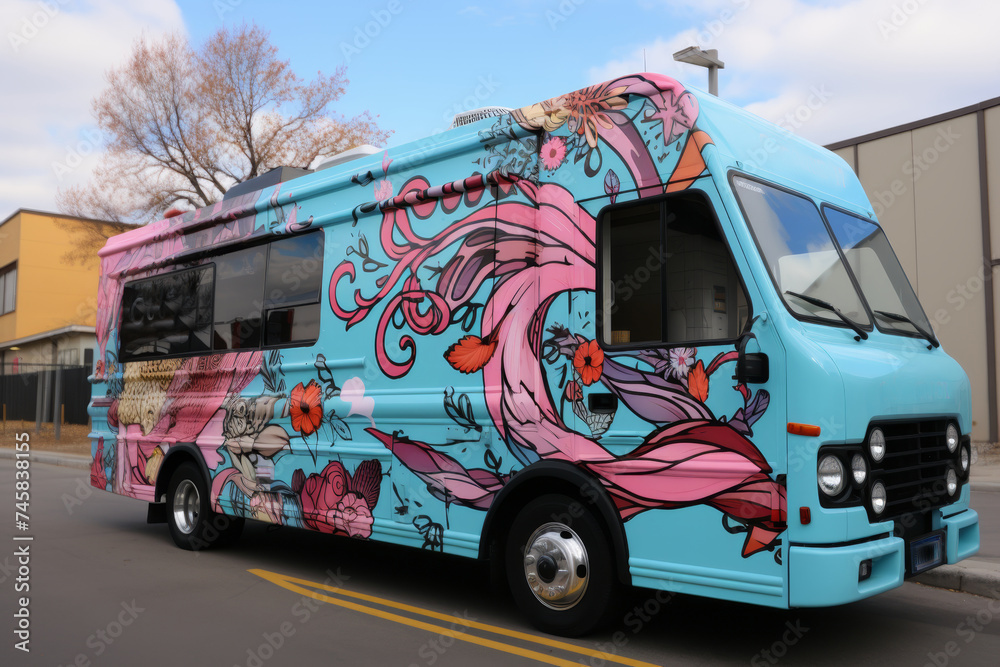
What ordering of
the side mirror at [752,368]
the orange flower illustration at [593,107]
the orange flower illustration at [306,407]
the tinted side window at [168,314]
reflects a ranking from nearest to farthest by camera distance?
the side mirror at [752,368], the orange flower illustration at [593,107], the orange flower illustration at [306,407], the tinted side window at [168,314]

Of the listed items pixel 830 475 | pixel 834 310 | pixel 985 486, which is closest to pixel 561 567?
pixel 830 475

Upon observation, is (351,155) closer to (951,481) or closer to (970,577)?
(951,481)

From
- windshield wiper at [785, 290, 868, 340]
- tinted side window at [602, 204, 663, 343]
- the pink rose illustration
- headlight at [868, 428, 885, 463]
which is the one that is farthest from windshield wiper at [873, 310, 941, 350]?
the pink rose illustration

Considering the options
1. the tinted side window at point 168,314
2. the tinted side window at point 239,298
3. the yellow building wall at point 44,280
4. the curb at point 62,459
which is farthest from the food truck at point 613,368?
the yellow building wall at point 44,280

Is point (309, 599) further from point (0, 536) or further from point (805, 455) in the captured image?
point (0, 536)

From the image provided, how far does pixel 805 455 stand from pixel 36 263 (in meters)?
43.7

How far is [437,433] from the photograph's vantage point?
5.92 m

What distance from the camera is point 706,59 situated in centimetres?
1260

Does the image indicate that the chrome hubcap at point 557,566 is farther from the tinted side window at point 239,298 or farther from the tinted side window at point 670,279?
the tinted side window at point 239,298

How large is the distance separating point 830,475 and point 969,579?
3015mm

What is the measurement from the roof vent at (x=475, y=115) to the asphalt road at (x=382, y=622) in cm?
350

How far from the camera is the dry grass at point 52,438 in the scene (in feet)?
78.4

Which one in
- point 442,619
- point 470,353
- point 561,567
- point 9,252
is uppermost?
point 9,252

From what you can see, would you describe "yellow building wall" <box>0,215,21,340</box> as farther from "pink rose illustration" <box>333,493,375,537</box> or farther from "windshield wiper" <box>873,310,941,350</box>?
"windshield wiper" <box>873,310,941,350</box>
